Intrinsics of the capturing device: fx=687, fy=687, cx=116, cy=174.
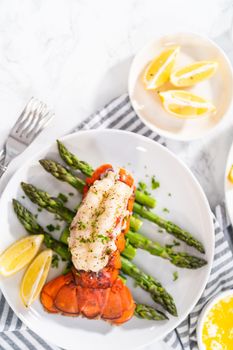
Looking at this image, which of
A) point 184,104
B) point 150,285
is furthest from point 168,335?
point 184,104

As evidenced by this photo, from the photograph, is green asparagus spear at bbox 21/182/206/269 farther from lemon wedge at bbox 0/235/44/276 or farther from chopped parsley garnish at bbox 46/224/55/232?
lemon wedge at bbox 0/235/44/276

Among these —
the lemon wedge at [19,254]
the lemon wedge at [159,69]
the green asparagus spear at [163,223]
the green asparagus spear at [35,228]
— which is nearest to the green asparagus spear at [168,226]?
the green asparagus spear at [163,223]

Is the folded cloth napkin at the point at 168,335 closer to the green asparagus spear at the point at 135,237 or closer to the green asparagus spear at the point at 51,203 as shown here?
Answer: the green asparagus spear at the point at 135,237

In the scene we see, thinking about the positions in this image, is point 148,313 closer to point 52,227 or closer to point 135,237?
point 135,237

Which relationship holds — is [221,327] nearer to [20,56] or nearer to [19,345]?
[19,345]

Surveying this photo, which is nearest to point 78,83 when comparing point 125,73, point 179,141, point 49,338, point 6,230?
point 125,73
